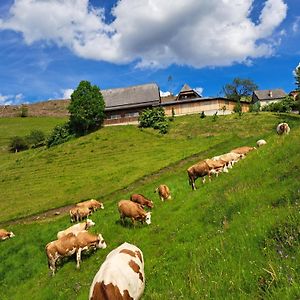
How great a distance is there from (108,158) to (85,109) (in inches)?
1073

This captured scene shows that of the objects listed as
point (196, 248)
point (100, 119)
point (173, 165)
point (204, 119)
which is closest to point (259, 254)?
point (196, 248)

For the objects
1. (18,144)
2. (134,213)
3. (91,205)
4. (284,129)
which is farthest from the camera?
(18,144)

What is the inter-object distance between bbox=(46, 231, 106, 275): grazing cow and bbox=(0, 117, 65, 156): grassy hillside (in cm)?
9089

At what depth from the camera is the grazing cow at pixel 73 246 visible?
1862 centimetres

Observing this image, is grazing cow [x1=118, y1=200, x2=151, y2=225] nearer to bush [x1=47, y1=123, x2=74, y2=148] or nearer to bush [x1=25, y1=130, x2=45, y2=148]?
bush [x1=47, y1=123, x2=74, y2=148]

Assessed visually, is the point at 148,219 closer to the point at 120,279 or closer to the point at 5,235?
the point at 120,279

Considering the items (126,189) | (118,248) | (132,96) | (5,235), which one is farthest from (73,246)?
(132,96)

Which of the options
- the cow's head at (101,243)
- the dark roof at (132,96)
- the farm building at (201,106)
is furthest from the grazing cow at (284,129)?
the dark roof at (132,96)

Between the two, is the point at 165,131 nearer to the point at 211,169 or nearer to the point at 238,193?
the point at 211,169

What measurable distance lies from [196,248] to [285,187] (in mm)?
4485

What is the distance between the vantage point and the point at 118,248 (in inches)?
502

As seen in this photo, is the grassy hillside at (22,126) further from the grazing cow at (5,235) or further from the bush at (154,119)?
the grazing cow at (5,235)

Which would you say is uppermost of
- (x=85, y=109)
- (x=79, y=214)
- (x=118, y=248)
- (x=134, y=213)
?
(x=85, y=109)

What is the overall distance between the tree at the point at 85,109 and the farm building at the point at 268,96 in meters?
77.1
